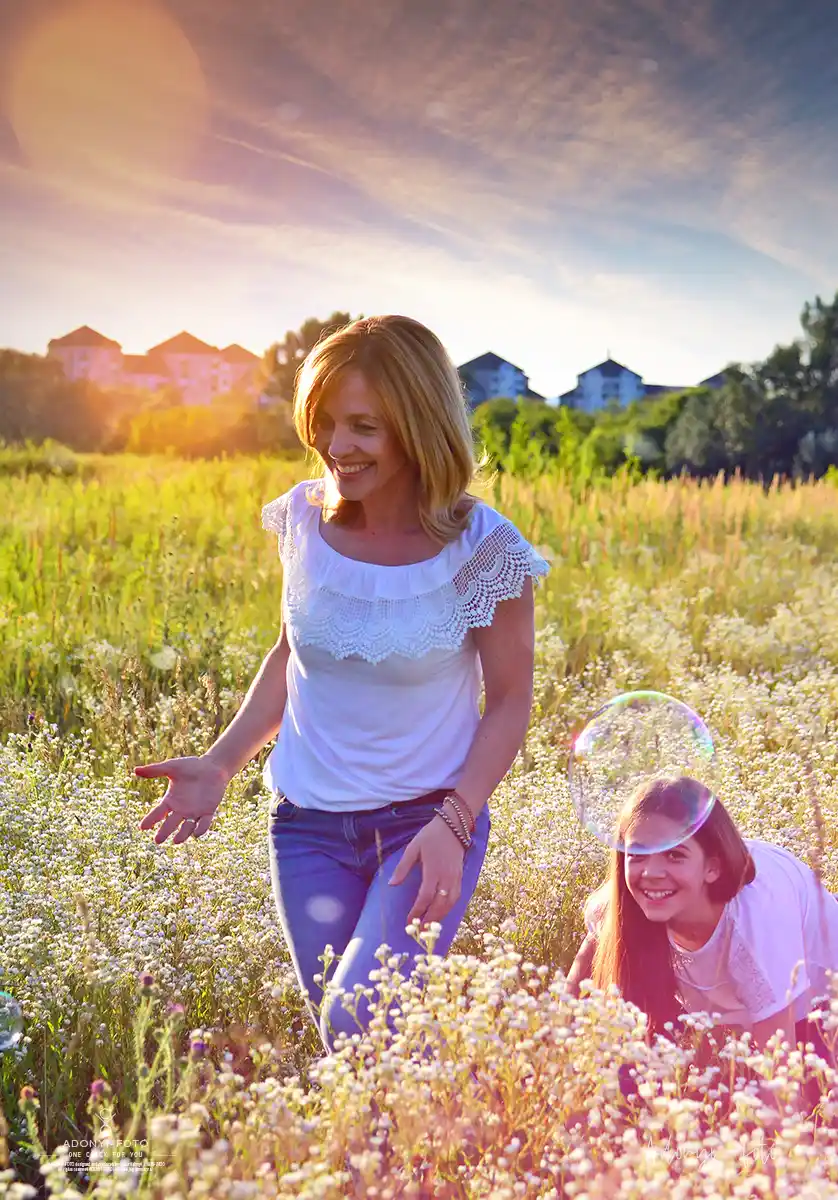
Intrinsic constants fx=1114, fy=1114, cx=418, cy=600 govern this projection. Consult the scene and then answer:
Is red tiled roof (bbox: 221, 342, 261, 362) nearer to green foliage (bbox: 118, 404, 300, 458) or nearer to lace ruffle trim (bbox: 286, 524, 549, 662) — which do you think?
green foliage (bbox: 118, 404, 300, 458)

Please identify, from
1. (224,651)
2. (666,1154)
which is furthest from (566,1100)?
(224,651)

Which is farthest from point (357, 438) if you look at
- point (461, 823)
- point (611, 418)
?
point (611, 418)

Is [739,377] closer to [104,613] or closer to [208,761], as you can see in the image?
[104,613]

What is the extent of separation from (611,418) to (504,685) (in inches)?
1906

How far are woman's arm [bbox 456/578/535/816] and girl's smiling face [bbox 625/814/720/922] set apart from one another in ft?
1.48

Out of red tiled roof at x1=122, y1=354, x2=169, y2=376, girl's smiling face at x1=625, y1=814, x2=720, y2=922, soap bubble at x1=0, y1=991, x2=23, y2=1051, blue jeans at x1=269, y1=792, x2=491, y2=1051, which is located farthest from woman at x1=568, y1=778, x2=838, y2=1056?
red tiled roof at x1=122, y1=354, x2=169, y2=376

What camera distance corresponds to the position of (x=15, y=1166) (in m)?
2.65

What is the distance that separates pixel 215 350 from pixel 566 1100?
334ft

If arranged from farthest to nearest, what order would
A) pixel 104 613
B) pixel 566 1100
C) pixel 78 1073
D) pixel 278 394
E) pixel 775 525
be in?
pixel 278 394, pixel 775 525, pixel 104 613, pixel 78 1073, pixel 566 1100

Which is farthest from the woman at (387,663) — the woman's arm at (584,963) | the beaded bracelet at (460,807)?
the woman's arm at (584,963)

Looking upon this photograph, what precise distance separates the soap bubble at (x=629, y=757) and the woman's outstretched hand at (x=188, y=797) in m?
1.14

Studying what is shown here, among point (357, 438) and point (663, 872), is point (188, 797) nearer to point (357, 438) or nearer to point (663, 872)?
point (357, 438)

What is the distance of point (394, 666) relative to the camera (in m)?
2.93

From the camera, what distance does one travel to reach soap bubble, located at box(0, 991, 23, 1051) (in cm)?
255
